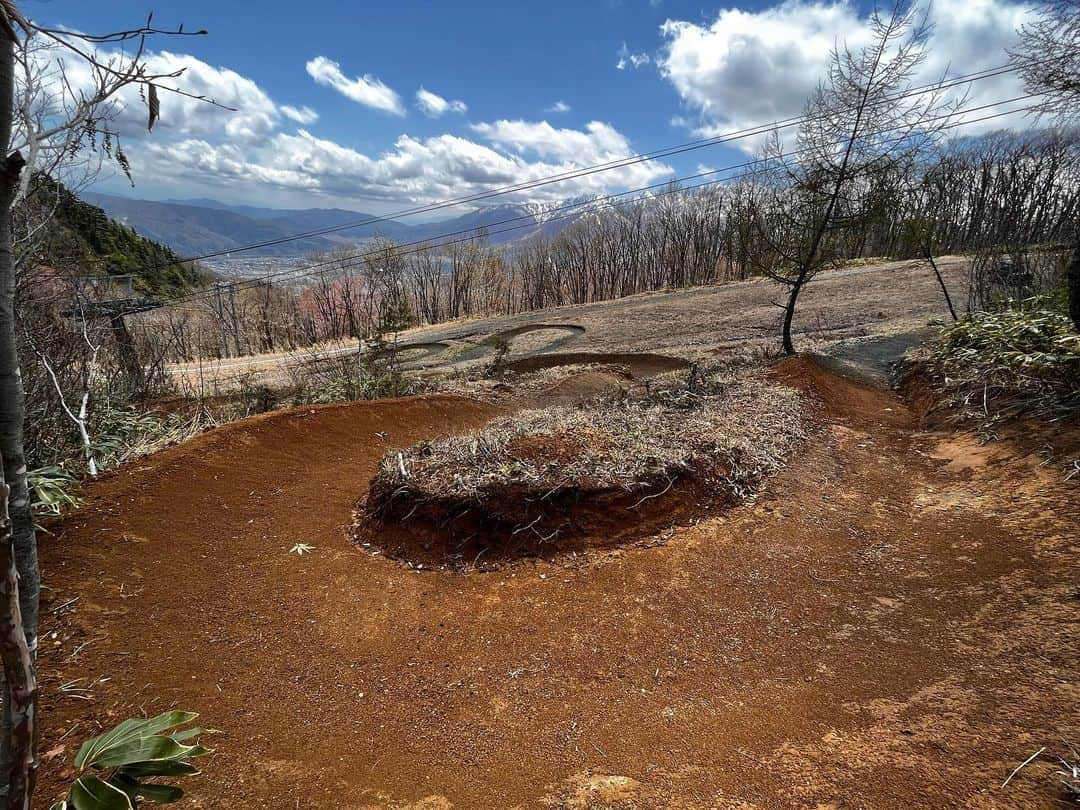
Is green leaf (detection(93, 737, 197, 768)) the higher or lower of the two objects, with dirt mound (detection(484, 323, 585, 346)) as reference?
lower

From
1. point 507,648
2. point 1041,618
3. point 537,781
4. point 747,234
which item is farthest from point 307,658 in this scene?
point 747,234

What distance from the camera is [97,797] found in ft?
2.96

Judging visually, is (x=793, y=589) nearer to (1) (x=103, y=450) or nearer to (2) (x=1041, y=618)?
(2) (x=1041, y=618)

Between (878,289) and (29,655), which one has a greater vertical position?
(878,289)

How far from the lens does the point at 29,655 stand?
950 millimetres

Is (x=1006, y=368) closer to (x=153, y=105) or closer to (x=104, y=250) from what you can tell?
(x=153, y=105)

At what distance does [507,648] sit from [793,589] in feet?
6.18

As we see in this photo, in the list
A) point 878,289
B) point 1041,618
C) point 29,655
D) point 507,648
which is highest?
point 878,289

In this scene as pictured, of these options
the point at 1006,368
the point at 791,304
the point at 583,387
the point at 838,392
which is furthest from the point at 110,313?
the point at 1006,368

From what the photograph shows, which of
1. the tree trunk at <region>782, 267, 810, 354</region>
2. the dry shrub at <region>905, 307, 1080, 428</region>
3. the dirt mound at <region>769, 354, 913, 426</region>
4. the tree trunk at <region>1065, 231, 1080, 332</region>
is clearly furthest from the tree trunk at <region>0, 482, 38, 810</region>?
the tree trunk at <region>782, 267, 810, 354</region>

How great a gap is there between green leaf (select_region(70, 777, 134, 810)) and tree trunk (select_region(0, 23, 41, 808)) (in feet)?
0.42

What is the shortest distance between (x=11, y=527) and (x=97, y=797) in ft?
1.64

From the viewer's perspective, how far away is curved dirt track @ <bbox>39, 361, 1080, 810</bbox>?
6.73 feet

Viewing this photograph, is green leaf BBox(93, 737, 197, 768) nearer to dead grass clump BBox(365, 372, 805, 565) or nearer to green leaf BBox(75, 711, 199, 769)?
green leaf BBox(75, 711, 199, 769)
